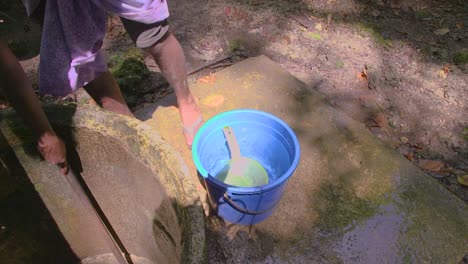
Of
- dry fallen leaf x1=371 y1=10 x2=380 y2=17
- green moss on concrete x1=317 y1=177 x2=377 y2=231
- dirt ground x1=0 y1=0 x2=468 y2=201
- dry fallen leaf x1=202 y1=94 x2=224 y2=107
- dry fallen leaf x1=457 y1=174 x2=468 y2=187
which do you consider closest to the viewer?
green moss on concrete x1=317 y1=177 x2=377 y2=231

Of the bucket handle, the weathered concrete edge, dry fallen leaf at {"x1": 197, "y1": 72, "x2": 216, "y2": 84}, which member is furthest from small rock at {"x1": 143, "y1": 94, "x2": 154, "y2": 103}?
the bucket handle

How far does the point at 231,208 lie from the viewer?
1734mm

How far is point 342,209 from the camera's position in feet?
6.39

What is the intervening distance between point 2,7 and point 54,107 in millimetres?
2426

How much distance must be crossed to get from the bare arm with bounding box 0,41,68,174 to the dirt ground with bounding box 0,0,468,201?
1.14 metres

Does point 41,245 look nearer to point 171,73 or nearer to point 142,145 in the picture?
point 142,145

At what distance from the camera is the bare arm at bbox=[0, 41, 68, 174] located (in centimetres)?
139

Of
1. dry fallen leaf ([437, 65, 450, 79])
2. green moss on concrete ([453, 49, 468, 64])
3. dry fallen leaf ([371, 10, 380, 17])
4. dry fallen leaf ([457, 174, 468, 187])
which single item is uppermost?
dry fallen leaf ([371, 10, 380, 17])

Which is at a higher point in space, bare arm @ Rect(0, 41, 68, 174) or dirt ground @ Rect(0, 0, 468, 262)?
bare arm @ Rect(0, 41, 68, 174)

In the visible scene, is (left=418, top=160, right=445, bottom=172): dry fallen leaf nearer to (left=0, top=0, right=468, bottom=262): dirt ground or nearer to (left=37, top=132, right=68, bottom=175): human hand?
(left=0, top=0, right=468, bottom=262): dirt ground

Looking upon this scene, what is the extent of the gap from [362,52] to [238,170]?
1.80 m

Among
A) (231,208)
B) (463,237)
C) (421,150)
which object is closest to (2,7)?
(231,208)

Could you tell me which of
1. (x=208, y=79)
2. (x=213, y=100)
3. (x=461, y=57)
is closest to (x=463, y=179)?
(x=461, y=57)

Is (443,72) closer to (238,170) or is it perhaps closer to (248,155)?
(248,155)
